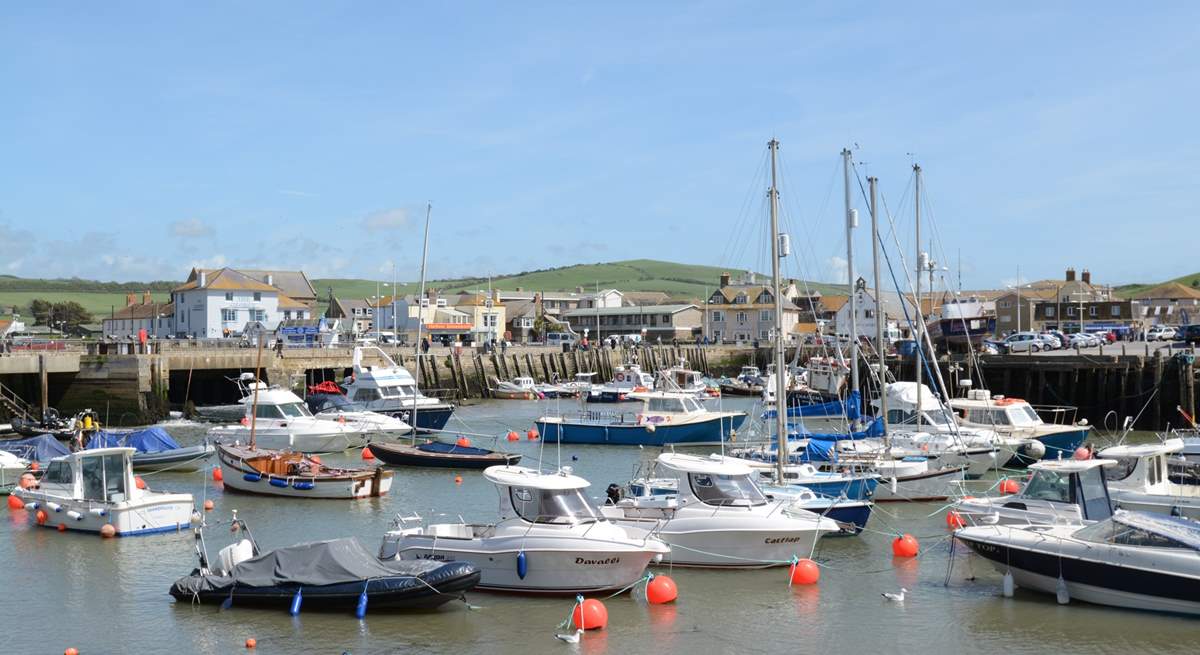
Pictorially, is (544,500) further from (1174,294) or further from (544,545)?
(1174,294)

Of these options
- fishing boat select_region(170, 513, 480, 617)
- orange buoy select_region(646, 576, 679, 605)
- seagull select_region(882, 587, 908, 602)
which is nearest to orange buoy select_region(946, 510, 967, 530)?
seagull select_region(882, 587, 908, 602)

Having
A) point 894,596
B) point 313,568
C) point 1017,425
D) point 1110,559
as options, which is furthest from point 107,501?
point 1017,425

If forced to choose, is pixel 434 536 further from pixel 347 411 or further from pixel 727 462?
pixel 347 411

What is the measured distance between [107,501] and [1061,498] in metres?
20.8

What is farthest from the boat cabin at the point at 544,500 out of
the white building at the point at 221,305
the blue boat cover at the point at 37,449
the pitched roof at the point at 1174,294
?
the pitched roof at the point at 1174,294

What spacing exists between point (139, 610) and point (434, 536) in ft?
17.2

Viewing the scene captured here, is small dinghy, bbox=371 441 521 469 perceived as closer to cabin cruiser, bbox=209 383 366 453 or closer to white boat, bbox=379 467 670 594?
cabin cruiser, bbox=209 383 366 453

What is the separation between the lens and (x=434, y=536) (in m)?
21.1

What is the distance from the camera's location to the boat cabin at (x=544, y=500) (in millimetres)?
20781

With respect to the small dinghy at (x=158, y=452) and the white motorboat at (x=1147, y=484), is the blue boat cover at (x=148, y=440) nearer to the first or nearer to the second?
the small dinghy at (x=158, y=452)

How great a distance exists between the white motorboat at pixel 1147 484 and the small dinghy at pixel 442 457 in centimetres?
1853

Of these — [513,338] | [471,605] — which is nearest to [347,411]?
[471,605]

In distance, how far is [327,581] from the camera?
762 inches

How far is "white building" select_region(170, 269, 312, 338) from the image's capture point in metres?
95.9
